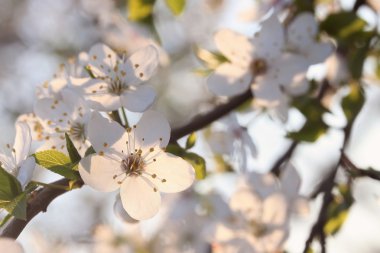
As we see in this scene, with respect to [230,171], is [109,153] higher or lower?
higher

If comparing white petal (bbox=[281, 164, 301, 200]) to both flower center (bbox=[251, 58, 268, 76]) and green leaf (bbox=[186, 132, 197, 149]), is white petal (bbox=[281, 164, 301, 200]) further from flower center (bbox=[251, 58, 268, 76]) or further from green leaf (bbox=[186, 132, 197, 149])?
green leaf (bbox=[186, 132, 197, 149])

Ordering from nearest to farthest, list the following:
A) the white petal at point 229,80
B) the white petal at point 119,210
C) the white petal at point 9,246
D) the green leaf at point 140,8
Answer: the white petal at point 9,246, the white petal at point 119,210, the white petal at point 229,80, the green leaf at point 140,8

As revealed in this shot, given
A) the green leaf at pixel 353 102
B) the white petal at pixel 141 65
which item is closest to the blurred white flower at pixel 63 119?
the white petal at pixel 141 65

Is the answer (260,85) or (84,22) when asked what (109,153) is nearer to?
(260,85)

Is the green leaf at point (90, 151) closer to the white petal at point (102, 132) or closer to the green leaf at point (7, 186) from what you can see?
the white petal at point (102, 132)

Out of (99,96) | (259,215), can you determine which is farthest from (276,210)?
(99,96)

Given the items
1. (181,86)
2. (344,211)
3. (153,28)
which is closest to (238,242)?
(344,211)

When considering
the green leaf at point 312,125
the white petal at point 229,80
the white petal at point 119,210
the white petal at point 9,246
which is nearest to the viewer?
the white petal at point 9,246
